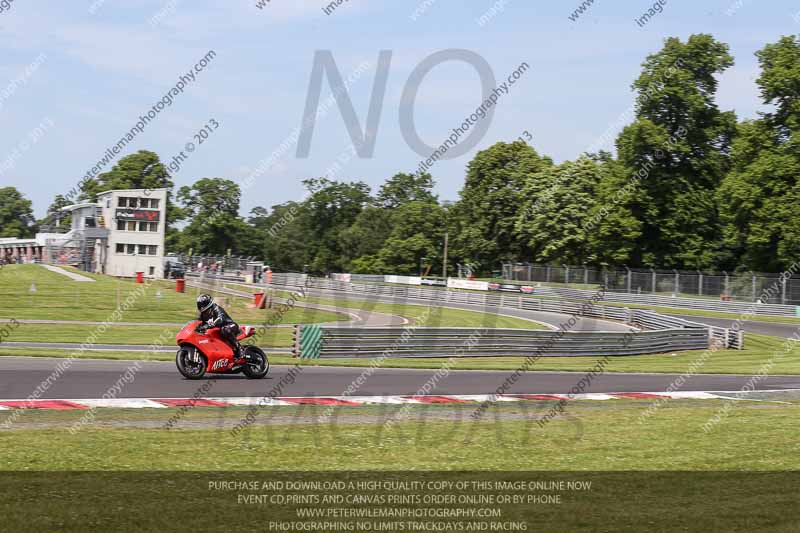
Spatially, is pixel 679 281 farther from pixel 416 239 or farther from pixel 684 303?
pixel 416 239

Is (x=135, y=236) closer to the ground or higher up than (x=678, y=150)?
closer to the ground

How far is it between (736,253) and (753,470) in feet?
214

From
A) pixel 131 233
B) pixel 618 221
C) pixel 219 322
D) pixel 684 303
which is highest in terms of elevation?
pixel 618 221

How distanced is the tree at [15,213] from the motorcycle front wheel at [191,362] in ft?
580

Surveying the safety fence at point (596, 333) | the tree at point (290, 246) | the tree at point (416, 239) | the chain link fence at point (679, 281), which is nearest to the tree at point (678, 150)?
the chain link fence at point (679, 281)

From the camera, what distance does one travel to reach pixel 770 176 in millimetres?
57875

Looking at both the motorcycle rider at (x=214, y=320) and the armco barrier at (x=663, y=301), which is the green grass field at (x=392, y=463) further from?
the armco barrier at (x=663, y=301)

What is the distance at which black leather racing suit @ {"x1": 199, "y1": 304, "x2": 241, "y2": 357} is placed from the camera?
17.1 metres

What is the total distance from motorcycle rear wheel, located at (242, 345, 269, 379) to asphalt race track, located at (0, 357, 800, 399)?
20cm

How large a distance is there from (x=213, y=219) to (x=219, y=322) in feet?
401

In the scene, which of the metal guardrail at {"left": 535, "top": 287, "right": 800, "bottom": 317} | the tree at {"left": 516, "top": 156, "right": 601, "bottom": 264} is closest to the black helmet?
the metal guardrail at {"left": 535, "top": 287, "right": 800, "bottom": 317}

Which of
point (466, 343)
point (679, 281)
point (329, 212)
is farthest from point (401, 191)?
point (466, 343)

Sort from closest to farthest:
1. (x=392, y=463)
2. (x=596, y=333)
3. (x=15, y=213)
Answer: (x=392, y=463) → (x=596, y=333) → (x=15, y=213)

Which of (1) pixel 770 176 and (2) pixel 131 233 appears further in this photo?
(2) pixel 131 233
